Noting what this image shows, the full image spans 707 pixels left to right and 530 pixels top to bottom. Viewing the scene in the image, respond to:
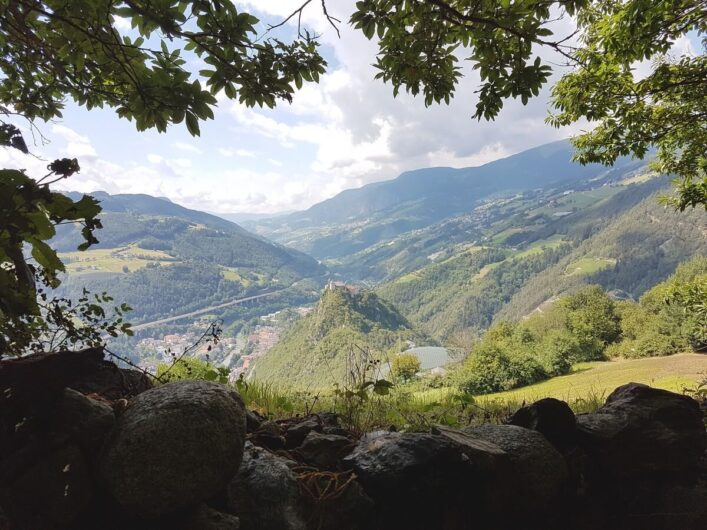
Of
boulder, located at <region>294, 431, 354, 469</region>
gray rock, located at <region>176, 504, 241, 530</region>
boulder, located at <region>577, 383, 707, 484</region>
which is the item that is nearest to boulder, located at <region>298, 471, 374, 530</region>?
boulder, located at <region>294, 431, 354, 469</region>

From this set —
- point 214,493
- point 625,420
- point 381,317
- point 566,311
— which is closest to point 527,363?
point 566,311

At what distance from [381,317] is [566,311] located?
99.3 meters

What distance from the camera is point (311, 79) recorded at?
3201 millimetres

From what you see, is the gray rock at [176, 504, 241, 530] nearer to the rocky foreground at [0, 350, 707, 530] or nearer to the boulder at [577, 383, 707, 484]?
the rocky foreground at [0, 350, 707, 530]

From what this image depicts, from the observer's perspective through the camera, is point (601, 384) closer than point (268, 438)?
No

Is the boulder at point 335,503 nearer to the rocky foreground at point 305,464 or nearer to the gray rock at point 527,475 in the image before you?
the rocky foreground at point 305,464

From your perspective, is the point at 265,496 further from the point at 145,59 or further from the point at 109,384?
the point at 145,59

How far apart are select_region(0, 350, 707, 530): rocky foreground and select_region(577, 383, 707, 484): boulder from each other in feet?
0.03

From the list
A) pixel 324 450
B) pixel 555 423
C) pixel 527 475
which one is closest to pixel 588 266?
pixel 555 423

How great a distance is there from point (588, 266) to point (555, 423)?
214133 mm

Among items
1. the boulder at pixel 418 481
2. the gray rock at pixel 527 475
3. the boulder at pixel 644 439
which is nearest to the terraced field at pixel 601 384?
the boulder at pixel 644 439

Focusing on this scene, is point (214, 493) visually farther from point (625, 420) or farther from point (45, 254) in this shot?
point (625, 420)

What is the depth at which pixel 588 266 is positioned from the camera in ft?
611

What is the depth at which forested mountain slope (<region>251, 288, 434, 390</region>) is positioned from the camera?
110 m
